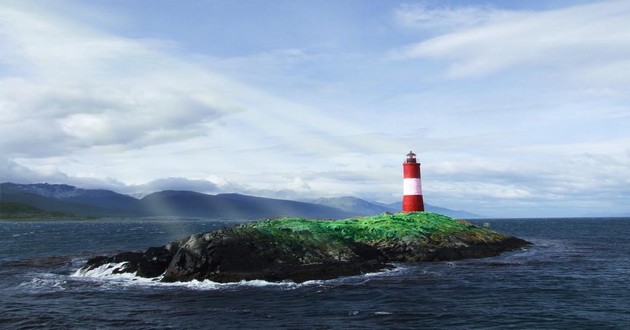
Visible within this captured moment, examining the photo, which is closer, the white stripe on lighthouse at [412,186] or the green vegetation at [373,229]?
the green vegetation at [373,229]

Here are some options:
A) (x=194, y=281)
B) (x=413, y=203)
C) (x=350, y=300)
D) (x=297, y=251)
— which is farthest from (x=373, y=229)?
(x=350, y=300)

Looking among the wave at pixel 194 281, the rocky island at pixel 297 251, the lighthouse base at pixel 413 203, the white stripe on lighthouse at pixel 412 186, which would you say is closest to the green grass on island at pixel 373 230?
the rocky island at pixel 297 251

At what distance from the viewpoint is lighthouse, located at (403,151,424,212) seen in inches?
2263

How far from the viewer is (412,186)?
5844 centimetres

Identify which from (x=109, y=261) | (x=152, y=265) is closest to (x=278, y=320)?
(x=152, y=265)

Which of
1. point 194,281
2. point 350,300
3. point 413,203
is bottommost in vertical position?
point 350,300

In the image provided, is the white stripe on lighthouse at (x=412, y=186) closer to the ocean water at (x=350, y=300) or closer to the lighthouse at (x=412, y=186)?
the lighthouse at (x=412, y=186)

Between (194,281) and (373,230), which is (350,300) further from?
(373,230)

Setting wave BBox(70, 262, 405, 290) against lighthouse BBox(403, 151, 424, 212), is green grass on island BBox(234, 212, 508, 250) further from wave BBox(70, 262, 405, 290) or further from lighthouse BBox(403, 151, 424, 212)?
wave BBox(70, 262, 405, 290)

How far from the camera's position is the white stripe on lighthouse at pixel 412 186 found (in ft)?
191

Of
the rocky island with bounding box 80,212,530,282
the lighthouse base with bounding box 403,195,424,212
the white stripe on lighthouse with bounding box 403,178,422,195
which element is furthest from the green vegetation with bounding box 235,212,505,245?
the white stripe on lighthouse with bounding box 403,178,422,195

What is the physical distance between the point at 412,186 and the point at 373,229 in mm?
13636

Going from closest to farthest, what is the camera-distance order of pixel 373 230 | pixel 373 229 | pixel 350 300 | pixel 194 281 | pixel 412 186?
pixel 350 300, pixel 194 281, pixel 373 230, pixel 373 229, pixel 412 186

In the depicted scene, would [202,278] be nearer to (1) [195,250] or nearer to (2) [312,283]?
(1) [195,250]
